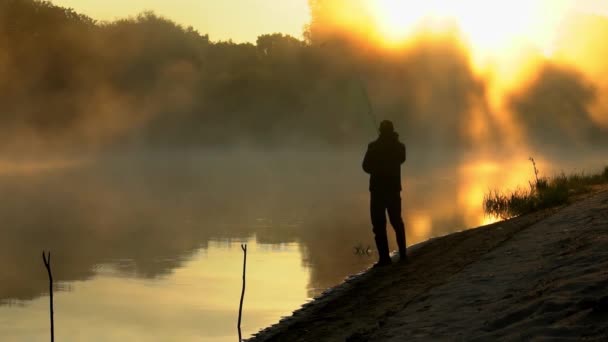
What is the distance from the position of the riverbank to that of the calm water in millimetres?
1912

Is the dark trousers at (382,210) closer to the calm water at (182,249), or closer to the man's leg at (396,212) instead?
the man's leg at (396,212)

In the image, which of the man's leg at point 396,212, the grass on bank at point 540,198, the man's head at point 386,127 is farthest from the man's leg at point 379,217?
the grass on bank at point 540,198

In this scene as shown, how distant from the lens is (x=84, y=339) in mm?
13336

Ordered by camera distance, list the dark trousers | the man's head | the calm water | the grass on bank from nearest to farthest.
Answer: the man's head → the dark trousers → the calm water → the grass on bank

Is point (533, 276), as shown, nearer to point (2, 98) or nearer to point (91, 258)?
point (91, 258)

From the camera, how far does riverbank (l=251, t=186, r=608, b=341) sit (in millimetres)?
8148

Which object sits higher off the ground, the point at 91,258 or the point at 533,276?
the point at 91,258

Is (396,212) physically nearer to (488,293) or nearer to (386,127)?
(386,127)

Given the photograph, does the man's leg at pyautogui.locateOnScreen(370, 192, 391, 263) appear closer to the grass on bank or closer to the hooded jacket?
the hooded jacket

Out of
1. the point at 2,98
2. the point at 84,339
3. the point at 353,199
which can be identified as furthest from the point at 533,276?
the point at 2,98

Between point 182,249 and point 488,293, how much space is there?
1576 centimetres

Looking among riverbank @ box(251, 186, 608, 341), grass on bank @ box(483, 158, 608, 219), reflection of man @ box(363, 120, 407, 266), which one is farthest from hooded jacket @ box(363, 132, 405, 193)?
grass on bank @ box(483, 158, 608, 219)

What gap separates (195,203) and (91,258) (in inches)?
839

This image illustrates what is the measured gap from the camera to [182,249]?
81.1 ft
